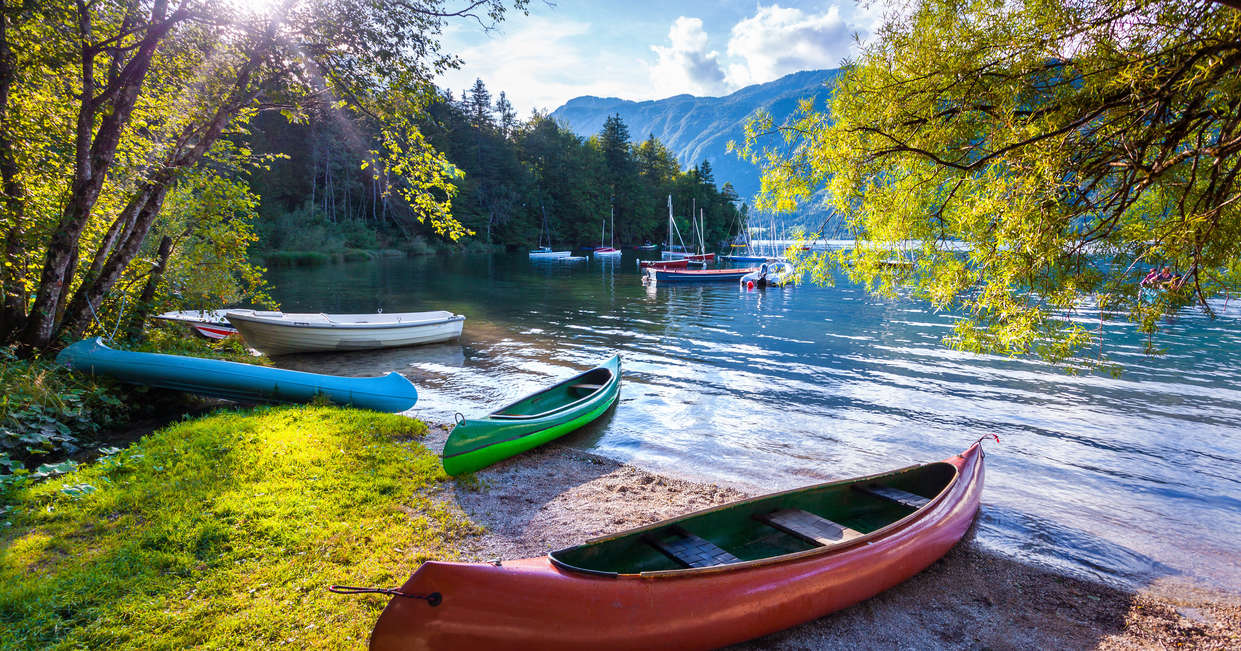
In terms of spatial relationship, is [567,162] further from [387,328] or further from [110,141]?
[110,141]

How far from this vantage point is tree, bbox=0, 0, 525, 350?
8.27 metres

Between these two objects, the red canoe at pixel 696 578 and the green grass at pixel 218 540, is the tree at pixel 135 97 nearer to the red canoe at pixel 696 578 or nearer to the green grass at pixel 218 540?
the green grass at pixel 218 540

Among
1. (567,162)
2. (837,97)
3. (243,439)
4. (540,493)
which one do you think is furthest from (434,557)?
(567,162)

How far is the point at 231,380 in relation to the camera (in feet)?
31.8

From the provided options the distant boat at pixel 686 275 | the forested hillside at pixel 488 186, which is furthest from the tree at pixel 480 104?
the distant boat at pixel 686 275

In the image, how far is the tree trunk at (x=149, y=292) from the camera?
36.6ft

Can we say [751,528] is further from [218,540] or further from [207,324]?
[207,324]

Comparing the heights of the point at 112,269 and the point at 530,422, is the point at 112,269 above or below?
above

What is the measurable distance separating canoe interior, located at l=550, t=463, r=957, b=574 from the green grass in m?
1.98

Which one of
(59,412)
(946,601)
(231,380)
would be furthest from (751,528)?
(59,412)

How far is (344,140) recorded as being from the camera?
6022cm

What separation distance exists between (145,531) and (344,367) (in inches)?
422

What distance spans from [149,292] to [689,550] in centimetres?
1309

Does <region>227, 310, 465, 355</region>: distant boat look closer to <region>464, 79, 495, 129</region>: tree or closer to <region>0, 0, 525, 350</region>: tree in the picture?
<region>0, 0, 525, 350</region>: tree
